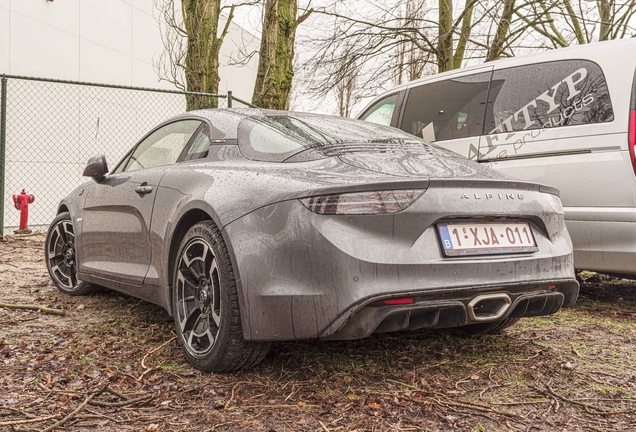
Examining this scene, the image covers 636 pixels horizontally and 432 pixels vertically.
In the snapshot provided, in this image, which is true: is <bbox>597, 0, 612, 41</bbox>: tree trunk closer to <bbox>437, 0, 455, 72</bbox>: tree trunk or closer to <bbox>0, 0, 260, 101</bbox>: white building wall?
<bbox>437, 0, 455, 72</bbox>: tree trunk

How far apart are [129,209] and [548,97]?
121 inches

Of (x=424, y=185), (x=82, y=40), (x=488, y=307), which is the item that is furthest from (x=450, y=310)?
(x=82, y=40)

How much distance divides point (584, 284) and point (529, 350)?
2.62 metres

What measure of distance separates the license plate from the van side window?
1780 mm

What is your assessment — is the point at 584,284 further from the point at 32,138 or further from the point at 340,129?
the point at 32,138

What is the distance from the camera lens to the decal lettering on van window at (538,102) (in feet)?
14.1

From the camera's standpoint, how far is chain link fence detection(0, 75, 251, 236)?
11.8m

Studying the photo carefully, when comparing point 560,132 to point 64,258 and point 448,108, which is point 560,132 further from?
point 64,258

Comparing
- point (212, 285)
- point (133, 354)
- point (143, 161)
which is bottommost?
point (133, 354)

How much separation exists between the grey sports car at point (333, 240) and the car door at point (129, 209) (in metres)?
0.12

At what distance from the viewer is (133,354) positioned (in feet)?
11.0

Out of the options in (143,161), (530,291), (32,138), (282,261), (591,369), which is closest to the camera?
(282,261)

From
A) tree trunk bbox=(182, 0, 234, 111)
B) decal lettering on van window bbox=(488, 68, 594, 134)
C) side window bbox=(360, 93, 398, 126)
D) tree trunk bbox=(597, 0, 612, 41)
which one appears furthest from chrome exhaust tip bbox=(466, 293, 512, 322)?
tree trunk bbox=(597, 0, 612, 41)

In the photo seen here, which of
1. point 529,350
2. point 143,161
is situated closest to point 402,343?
point 529,350
